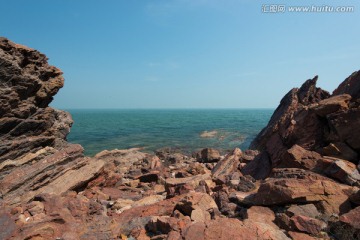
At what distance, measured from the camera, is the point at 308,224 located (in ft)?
23.2

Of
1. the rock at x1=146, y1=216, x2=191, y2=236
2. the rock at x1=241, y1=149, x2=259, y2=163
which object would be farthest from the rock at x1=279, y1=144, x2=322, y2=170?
the rock at x1=146, y1=216, x2=191, y2=236

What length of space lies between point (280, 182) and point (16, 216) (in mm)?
9604

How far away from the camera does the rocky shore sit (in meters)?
7.55

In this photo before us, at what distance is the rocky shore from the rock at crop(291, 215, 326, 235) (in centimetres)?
3

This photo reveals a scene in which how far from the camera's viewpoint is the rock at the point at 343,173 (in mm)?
9531

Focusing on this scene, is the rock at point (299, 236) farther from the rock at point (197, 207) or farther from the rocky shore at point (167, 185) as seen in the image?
the rock at point (197, 207)

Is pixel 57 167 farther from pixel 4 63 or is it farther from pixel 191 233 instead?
pixel 191 233

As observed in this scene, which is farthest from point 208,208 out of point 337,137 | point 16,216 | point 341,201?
point 337,137

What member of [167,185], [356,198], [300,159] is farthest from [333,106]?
[167,185]

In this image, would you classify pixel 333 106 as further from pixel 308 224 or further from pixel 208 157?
pixel 208 157

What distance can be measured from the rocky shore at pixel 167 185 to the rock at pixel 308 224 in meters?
0.03

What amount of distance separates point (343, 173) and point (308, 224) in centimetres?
390

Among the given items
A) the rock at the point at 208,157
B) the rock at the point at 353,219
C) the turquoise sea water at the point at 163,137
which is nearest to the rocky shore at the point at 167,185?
the rock at the point at 353,219

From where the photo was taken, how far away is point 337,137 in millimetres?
13273
